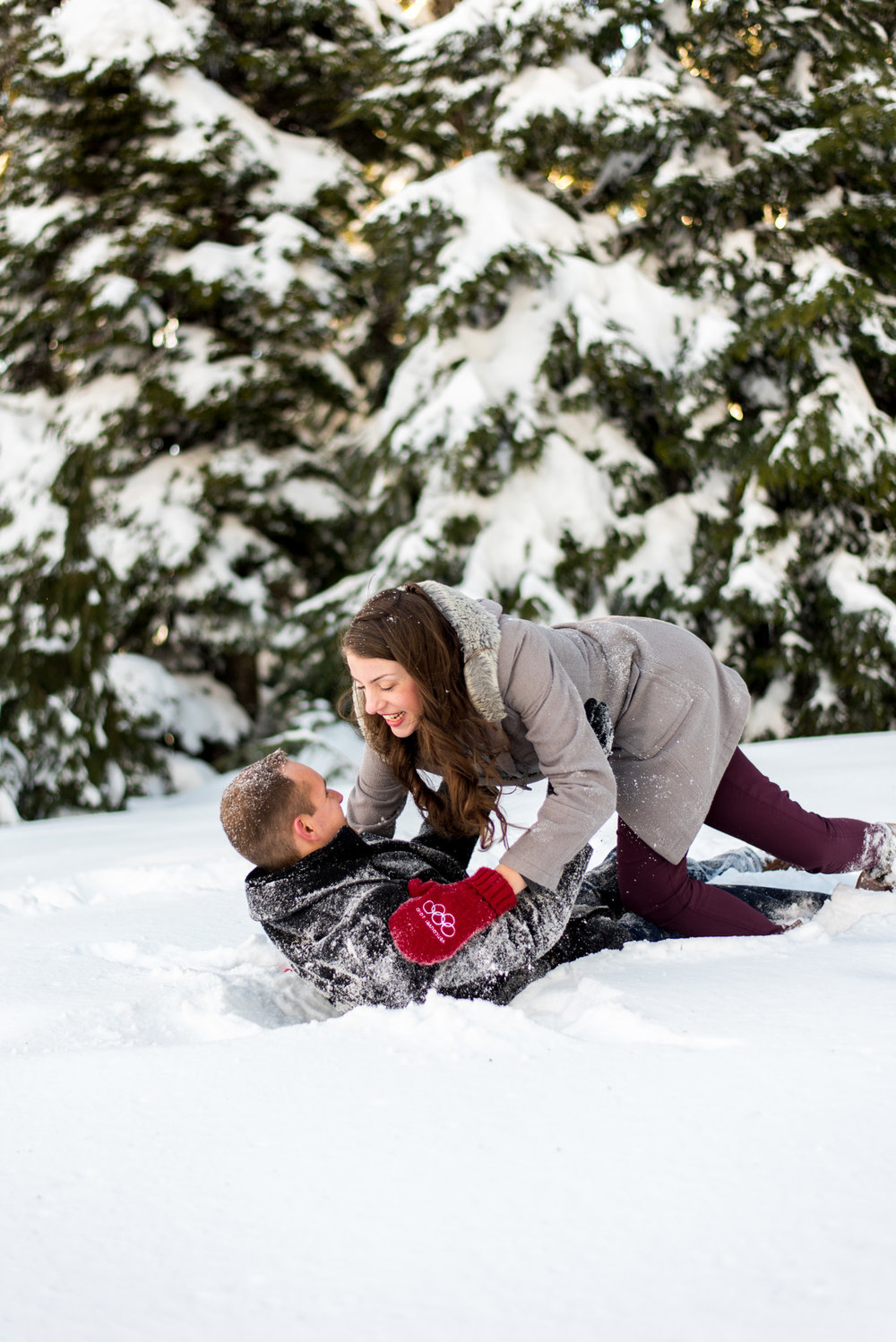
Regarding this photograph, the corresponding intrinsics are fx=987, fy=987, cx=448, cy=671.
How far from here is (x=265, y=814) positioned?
1.89 meters

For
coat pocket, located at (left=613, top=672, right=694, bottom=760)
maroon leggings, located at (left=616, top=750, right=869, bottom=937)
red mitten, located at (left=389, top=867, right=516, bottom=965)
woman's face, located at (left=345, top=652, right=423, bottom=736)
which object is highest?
woman's face, located at (left=345, top=652, right=423, bottom=736)

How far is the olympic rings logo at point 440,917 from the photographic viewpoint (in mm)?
1696

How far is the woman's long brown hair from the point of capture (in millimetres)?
1830

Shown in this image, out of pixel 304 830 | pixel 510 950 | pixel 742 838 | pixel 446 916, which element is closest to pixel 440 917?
pixel 446 916

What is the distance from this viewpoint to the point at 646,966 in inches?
77.3

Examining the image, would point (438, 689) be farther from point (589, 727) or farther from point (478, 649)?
point (589, 727)

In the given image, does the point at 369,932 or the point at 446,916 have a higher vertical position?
the point at 446,916

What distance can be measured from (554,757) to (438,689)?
0.25 metres

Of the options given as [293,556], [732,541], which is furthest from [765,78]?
[293,556]

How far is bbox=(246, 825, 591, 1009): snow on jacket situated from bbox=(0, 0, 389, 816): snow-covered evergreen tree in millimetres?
4409

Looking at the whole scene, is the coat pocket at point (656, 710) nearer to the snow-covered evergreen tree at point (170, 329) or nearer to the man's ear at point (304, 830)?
the man's ear at point (304, 830)

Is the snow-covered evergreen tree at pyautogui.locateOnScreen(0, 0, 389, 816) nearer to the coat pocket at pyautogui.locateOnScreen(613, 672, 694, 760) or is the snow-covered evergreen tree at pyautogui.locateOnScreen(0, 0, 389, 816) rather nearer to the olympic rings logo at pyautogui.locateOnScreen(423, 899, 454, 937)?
the coat pocket at pyautogui.locateOnScreen(613, 672, 694, 760)

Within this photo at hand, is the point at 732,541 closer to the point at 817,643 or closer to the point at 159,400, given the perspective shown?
the point at 817,643

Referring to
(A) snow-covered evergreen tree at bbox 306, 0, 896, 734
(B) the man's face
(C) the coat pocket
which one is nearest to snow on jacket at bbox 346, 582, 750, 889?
(C) the coat pocket
